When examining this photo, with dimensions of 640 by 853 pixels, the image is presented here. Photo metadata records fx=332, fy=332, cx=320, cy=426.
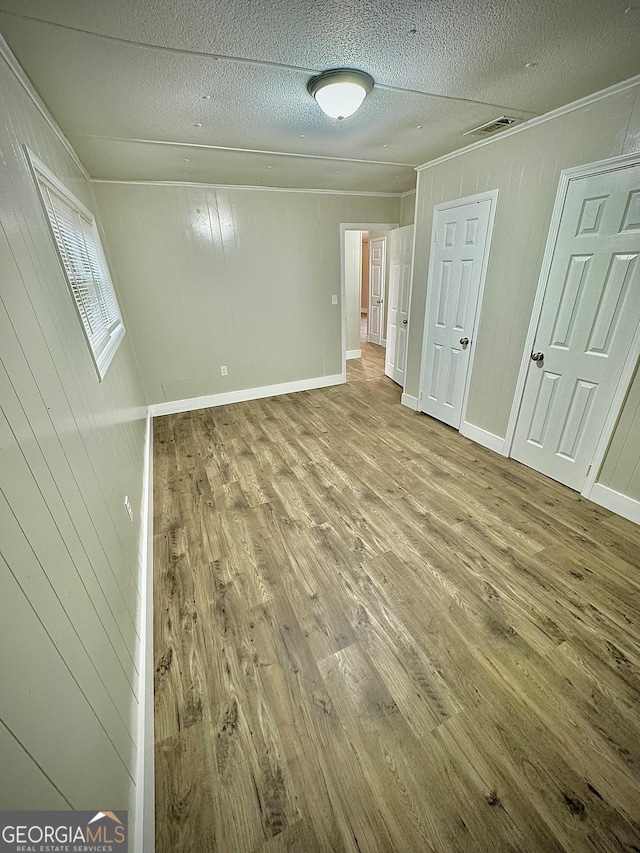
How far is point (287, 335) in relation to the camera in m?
4.41

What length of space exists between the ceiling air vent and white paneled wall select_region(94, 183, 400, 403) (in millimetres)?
2005

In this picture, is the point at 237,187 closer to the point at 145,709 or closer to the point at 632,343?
the point at 632,343

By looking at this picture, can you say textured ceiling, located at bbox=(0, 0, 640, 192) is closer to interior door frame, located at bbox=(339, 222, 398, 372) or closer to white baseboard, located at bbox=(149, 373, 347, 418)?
interior door frame, located at bbox=(339, 222, 398, 372)

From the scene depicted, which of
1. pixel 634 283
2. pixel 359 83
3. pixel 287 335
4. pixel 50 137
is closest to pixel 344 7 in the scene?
pixel 359 83

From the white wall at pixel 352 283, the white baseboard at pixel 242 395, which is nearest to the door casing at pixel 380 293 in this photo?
the white wall at pixel 352 283

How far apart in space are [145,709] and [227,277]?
386 centimetres

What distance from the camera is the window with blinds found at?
1.56 m

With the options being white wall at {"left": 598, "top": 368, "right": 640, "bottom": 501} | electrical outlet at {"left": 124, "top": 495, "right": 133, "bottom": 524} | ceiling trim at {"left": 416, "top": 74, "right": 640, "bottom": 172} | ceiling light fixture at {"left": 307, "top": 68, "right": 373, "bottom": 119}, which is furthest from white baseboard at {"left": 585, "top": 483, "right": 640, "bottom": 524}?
electrical outlet at {"left": 124, "top": 495, "right": 133, "bottom": 524}

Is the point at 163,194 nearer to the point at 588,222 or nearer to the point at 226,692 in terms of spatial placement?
the point at 588,222

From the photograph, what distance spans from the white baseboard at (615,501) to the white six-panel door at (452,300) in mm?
1287

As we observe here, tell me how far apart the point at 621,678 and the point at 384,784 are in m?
1.09

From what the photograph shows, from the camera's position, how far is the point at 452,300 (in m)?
3.21

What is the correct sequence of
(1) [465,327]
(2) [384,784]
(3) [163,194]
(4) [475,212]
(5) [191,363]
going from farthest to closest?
1. (5) [191,363]
2. (3) [163,194]
3. (1) [465,327]
4. (4) [475,212]
5. (2) [384,784]

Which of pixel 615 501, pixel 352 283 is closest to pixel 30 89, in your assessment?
pixel 615 501
